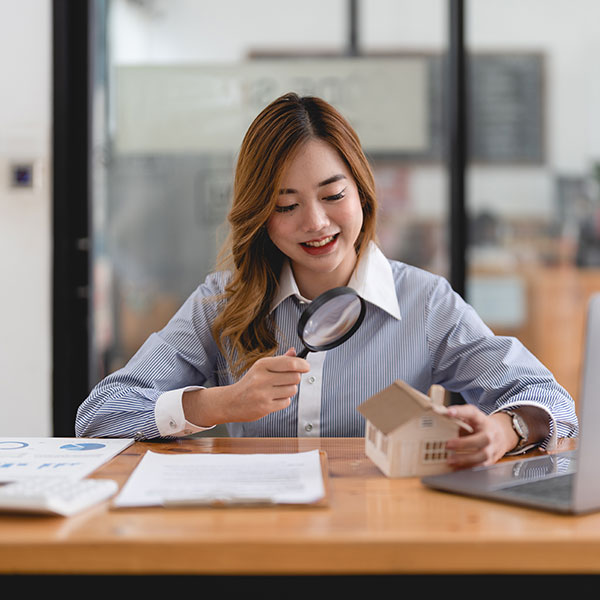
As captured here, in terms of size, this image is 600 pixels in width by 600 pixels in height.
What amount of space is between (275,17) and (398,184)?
2.87 feet

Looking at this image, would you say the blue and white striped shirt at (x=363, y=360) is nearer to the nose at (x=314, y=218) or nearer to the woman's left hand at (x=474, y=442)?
the nose at (x=314, y=218)

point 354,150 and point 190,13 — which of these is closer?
point 354,150

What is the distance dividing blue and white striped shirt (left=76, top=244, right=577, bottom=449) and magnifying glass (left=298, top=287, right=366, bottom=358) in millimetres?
→ 346

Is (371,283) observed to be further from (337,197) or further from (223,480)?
(223,480)

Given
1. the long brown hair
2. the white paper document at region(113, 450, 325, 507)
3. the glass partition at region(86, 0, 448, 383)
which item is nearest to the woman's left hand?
the white paper document at region(113, 450, 325, 507)

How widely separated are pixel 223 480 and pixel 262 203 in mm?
739

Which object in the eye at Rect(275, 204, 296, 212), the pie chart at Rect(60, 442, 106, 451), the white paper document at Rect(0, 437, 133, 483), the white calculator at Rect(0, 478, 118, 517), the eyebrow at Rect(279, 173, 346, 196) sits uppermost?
the eyebrow at Rect(279, 173, 346, 196)

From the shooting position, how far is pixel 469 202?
323 centimetres

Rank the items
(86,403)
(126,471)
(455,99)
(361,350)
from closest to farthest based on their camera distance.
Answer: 1. (126,471)
2. (86,403)
3. (361,350)
4. (455,99)

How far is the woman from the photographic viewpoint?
1629mm

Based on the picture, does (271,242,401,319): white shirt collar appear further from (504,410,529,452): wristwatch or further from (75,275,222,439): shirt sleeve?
(504,410,529,452): wristwatch

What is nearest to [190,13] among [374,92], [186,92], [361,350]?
[186,92]

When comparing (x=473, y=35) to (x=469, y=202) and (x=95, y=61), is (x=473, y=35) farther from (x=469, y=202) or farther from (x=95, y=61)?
(x=95, y=61)

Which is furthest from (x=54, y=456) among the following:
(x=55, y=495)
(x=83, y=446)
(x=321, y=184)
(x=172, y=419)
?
(x=321, y=184)
